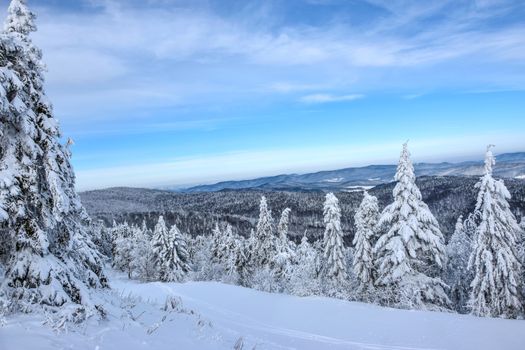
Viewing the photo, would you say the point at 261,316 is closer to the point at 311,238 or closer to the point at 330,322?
the point at 330,322

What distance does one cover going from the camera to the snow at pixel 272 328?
21.4ft

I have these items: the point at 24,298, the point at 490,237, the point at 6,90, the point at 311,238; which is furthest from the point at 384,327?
the point at 311,238

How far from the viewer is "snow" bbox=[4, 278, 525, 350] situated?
21.4ft

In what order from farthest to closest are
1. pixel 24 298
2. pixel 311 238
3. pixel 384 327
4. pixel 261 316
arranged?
pixel 311 238, pixel 261 316, pixel 384 327, pixel 24 298

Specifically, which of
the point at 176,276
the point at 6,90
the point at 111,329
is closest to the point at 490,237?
the point at 111,329

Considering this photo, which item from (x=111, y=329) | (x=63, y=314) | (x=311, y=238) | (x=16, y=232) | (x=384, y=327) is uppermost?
(x=16, y=232)

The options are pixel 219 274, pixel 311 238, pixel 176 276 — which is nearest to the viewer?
pixel 176 276

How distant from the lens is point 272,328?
59.7ft

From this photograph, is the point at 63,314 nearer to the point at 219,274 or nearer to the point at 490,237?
the point at 490,237

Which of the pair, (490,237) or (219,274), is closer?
(490,237)

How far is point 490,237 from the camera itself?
2372 centimetres

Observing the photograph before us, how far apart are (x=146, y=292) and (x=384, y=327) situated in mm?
22411

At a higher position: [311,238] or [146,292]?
[146,292]

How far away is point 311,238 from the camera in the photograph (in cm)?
16912
